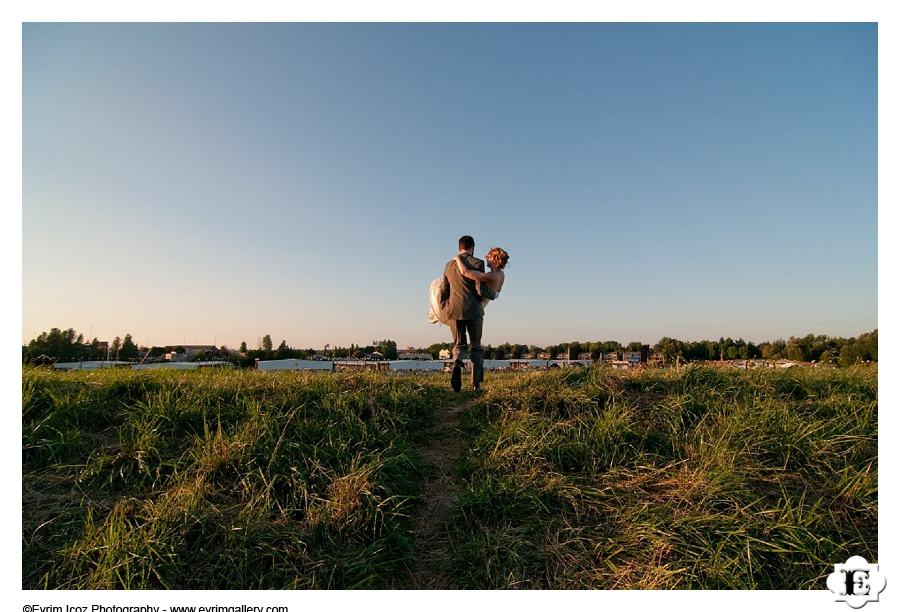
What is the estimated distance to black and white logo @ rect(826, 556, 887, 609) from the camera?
3.13 metres

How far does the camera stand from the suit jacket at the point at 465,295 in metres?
6.97

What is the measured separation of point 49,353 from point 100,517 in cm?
591

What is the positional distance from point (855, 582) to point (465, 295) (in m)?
5.31

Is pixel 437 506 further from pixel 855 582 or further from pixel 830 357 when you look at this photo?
pixel 830 357

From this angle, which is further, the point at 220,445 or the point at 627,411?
the point at 627,411

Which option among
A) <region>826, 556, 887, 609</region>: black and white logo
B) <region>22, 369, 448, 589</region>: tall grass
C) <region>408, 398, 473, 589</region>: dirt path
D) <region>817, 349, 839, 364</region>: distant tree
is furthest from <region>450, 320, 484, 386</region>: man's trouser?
<region>817, 349, 839, 364</region>: distant tree

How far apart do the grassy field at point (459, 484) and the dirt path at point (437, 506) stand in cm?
5

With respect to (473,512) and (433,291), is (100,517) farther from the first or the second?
(433,291)

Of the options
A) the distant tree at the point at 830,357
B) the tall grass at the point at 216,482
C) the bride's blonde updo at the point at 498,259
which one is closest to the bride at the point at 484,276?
the bride's blonde updo at the point at 498,259

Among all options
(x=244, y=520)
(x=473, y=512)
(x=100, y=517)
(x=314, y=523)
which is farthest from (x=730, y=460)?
(x=100, y=517)

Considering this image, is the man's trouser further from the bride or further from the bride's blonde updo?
the bride's blonde updo

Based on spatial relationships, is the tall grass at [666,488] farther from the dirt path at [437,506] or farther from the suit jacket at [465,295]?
the suit jacket at [465,295]

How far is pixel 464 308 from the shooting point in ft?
22.8

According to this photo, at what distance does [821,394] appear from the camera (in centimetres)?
593
